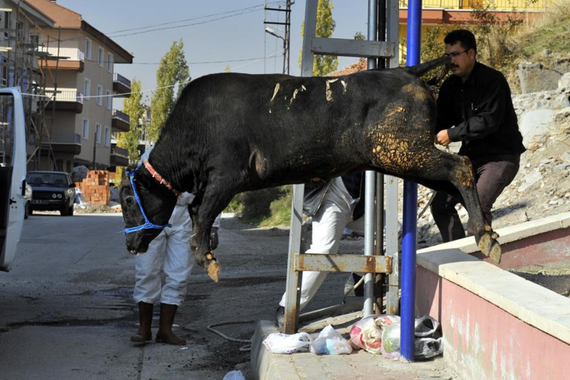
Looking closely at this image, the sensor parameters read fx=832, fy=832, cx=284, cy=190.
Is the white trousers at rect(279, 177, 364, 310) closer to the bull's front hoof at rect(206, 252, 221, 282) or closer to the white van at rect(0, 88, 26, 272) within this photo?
the bull's front hoof at rect(206, 252, 221, 282)

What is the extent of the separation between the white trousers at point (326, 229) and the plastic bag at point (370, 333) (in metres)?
0.71

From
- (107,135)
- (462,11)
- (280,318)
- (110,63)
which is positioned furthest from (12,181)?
(110,63)

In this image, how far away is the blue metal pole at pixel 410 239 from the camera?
15.6 ft

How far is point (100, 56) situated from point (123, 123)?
6.31m

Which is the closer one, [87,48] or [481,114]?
[481,114]

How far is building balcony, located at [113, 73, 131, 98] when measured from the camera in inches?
2486

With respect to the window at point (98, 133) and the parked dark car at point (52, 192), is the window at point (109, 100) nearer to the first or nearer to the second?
the window at point (98, 133)

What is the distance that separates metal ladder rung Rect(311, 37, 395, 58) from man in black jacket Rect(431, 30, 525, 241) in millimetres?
399

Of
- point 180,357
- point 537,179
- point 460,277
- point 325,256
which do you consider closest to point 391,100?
point 460,277

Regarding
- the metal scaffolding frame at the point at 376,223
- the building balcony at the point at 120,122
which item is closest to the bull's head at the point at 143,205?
the metal scaffolding frame at the point at 376,223

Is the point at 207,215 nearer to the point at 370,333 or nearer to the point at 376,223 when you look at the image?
the point at 370,333

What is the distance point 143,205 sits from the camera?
14.8ft

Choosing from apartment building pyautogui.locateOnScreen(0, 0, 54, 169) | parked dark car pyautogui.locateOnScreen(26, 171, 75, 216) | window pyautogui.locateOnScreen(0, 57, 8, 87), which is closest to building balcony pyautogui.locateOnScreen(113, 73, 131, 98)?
apartment building pyautogui.locateOnScreen(0, 0, 54, 169)

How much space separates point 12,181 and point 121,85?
2294 inches
